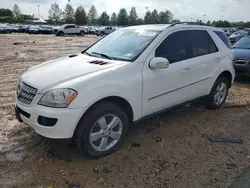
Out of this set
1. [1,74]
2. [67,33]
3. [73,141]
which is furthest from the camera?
[67,33]

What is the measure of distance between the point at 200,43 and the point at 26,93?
3.21 meters

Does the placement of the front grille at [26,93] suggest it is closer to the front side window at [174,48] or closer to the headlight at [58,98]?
the headlight at [58,98]

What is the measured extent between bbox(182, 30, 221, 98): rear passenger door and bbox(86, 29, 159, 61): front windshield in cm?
86

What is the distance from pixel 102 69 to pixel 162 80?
3.30ft

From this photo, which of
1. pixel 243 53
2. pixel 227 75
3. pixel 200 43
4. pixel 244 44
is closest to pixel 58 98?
pixel 200 43

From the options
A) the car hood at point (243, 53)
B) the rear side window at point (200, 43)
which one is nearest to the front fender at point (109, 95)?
the rear side window at point (200, 43)

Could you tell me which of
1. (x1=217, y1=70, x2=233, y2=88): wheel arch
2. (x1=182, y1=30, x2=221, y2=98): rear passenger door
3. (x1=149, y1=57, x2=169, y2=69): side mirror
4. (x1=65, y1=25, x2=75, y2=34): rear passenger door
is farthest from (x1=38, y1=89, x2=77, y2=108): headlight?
(x1=65, y1=25, x2=75, y2=34): rear passenger door

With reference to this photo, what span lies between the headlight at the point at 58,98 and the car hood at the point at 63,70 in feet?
0.41

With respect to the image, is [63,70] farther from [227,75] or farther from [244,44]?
[244,44]

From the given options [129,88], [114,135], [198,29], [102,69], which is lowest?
[114,135]

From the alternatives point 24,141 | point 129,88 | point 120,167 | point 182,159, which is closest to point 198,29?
point 129,88

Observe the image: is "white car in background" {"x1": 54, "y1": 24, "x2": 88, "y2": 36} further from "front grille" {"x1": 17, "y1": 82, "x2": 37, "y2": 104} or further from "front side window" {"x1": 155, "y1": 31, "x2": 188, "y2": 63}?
"front grille" {"x1": 17, "y1": 82, "x2": 37, "y2": 104}

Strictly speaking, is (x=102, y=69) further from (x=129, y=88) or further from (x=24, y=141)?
(x=24, y=141)

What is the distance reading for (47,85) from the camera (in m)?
3.21
